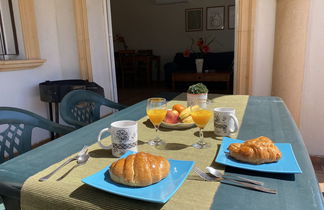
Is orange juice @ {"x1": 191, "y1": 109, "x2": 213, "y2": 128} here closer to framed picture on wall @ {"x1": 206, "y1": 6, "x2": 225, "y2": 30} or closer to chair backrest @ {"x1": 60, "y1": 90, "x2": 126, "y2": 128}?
chair backrest @ {"x1": 60, "y1": 90, "x2": 126, "y2": 128}

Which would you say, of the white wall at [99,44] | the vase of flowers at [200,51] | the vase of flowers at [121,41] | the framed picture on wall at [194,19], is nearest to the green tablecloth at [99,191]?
Result: the white wall at [99,44]

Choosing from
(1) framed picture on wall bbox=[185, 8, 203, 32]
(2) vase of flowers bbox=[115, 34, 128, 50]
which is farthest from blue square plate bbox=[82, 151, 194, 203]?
(2) vase of flowers bbox=[115, 34, 128, 50]

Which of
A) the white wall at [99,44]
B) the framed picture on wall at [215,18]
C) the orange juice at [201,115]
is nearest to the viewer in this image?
the orange juice at [201,115]

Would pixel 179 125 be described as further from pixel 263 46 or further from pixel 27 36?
pixel 27 36

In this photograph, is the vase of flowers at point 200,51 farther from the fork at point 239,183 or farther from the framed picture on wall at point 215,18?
the fork at point 239,183

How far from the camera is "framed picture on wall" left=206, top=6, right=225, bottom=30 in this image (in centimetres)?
723

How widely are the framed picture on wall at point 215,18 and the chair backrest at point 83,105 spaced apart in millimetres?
6171

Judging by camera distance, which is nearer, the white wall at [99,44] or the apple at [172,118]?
the apple at [172,118]

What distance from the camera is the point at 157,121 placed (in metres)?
1.02

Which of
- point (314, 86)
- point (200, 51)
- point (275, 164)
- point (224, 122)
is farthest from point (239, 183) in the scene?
point (200, 51)

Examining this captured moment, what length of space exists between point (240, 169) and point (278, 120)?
60 centimetres

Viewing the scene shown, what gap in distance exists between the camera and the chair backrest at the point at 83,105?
1.77m

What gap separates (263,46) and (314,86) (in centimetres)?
60

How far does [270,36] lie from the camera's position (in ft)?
8.25
